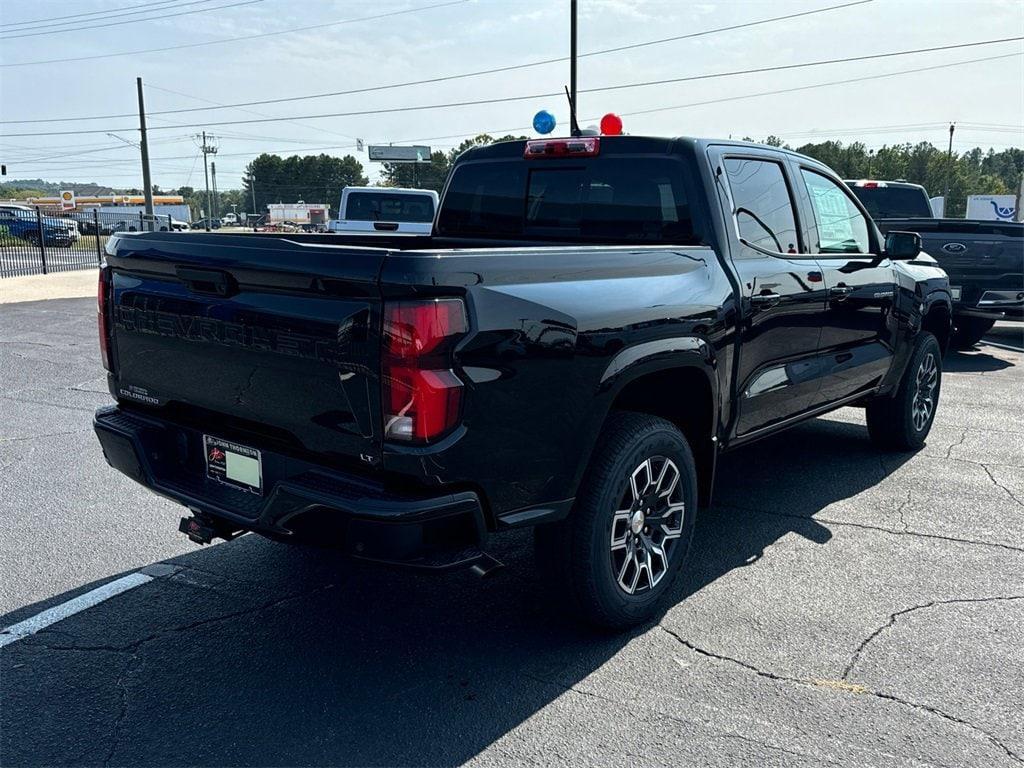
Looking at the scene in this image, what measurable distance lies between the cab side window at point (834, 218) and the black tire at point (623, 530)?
1.91m

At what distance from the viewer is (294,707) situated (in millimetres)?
2865

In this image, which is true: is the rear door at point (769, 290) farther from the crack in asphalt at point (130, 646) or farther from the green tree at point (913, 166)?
the green tree at point (913, 166)

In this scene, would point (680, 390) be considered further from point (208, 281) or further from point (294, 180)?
point (294, 180)

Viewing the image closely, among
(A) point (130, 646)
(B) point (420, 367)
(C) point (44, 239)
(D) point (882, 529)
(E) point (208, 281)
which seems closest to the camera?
(B) point (420, 367)

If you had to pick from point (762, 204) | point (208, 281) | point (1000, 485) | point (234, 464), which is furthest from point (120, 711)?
point (1000, 485)

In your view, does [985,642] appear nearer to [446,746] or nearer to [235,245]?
[446,746]

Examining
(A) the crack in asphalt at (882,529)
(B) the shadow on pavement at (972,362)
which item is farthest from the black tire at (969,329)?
(A) the crack in asphalt at (882,529)

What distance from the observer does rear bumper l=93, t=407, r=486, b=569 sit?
2564 millimetres

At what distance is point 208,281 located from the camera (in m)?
2.97

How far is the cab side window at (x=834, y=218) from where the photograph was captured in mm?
4793

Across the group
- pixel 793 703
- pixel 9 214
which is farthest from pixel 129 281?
pixel 9 214

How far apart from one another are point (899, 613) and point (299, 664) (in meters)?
2.48

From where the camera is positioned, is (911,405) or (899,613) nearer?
(899,613)

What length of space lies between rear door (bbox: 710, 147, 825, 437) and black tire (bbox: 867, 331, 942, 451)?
60.4 inches
